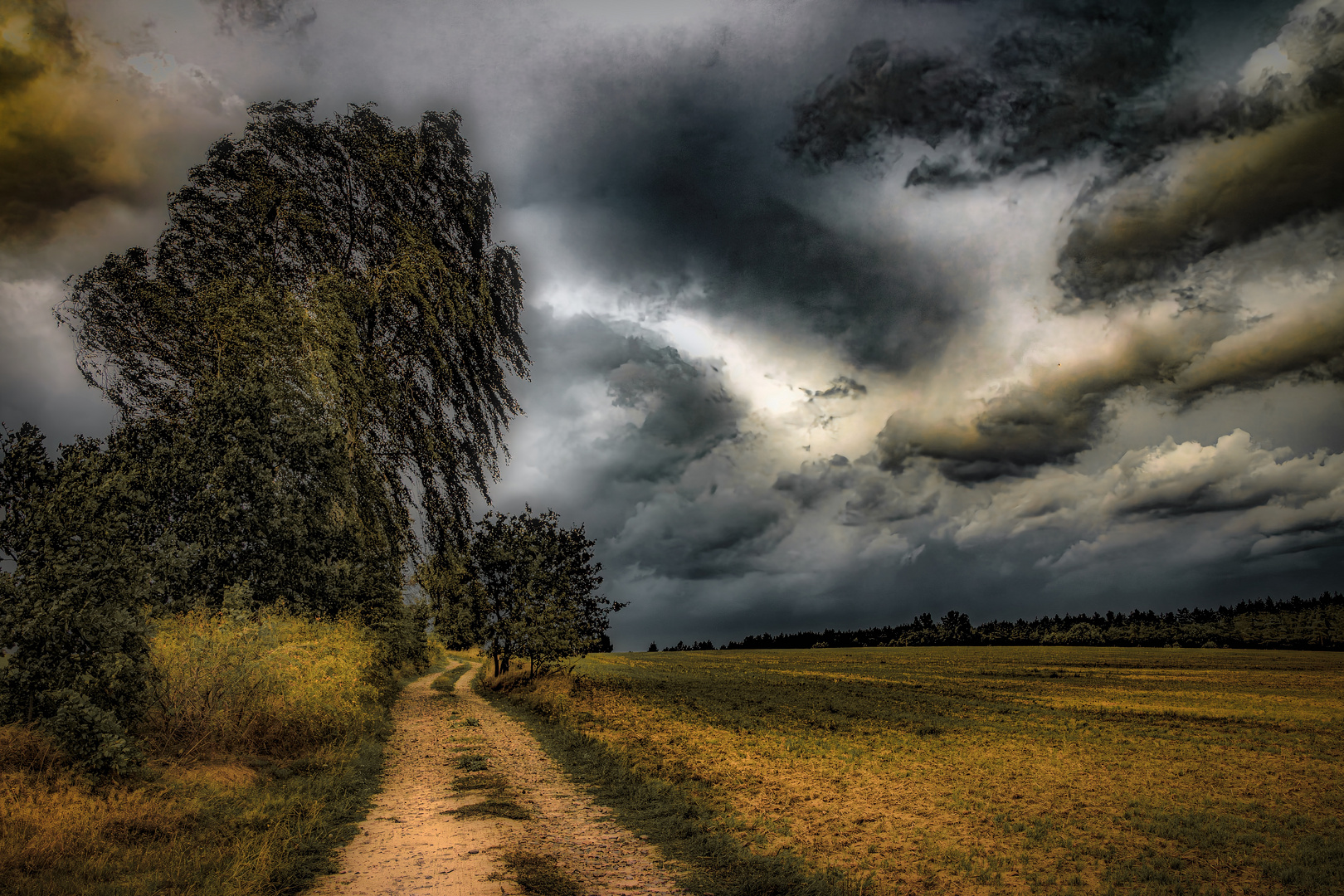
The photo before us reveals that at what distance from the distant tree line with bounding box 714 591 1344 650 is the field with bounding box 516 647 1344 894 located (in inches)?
4508

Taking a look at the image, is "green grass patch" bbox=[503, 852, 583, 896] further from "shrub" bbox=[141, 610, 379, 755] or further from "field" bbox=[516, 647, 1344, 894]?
"shrub" bbox=[141, 610, 379, 755]

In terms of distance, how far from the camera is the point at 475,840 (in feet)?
25.6

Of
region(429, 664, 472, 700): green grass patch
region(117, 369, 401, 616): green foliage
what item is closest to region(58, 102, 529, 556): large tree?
region(117, 369, 401, 616): green foliage

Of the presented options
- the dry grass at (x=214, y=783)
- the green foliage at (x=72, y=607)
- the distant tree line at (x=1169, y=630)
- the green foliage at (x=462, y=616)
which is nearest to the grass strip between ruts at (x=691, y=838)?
the dry grass at (x=214, y=783)

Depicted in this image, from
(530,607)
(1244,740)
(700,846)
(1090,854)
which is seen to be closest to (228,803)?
(700,846)

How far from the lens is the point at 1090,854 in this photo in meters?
8.69

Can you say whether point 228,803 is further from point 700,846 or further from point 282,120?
point 282,120

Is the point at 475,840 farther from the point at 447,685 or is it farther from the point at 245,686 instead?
the point at 447,685

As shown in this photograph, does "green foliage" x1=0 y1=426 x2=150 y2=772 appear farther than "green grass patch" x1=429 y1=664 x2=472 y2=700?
No

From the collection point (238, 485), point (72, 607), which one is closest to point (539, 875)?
point (72, 607)

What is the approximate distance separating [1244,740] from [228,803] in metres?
28.2

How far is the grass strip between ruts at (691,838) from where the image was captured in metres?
6.76

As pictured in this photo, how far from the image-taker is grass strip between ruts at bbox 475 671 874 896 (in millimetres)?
6762

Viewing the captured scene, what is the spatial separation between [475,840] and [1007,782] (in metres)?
11.3
